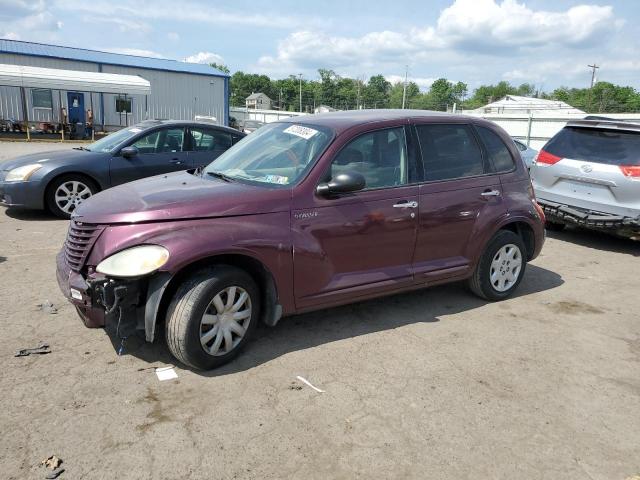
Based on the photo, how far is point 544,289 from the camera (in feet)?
19.2

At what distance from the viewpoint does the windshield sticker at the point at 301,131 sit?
4.39 meters

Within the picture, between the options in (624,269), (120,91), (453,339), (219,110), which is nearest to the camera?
(453,339)

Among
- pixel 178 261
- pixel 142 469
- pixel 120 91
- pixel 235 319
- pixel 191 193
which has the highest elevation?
pixel 120 91

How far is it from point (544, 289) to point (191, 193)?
4.14m

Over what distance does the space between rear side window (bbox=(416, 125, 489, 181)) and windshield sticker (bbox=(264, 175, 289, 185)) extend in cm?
134

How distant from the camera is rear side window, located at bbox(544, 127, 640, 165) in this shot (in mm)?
7148

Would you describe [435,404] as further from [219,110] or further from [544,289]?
[219,110]

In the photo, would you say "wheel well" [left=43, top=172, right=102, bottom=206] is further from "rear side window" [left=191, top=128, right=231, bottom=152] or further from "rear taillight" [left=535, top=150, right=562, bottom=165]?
"rear taillight" [left=535, top=150, right=562, bottom=165]

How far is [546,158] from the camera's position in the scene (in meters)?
8.05

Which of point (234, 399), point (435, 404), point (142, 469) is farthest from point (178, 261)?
point (435, 404)

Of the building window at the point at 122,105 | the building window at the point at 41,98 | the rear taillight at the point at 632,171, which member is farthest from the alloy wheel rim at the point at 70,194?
the building window at the point at 41,98

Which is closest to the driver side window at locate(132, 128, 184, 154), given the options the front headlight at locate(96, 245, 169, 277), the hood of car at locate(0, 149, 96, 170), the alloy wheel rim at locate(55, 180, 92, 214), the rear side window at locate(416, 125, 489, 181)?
the hood of car at locate(0, 149, 96, 170)

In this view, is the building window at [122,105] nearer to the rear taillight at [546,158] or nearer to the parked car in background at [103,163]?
the parked car in background at [103,163]

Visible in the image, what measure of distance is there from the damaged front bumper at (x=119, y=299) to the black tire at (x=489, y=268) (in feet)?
10.2
